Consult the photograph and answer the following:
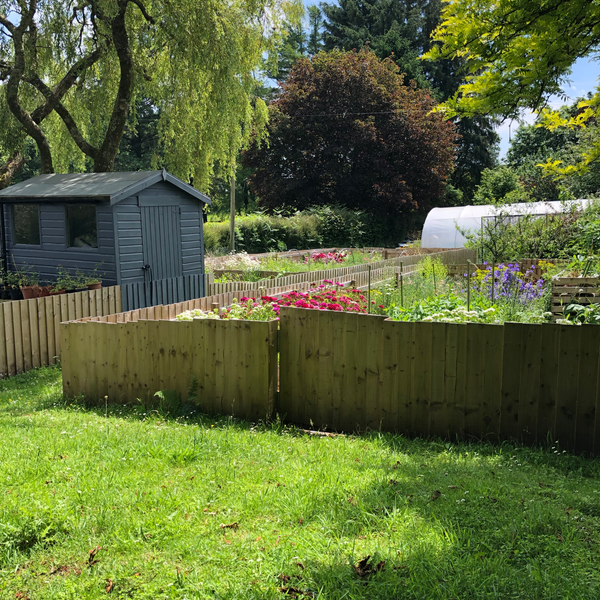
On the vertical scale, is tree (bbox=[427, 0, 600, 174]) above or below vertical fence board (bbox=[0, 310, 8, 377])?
above

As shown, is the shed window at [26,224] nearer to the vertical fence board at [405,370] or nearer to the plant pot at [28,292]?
the plant pot at [28,292]

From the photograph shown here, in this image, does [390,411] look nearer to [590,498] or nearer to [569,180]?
[590,498]

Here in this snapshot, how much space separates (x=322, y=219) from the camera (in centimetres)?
3219

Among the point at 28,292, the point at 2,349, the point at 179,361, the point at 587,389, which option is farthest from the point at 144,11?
the point at 587,389

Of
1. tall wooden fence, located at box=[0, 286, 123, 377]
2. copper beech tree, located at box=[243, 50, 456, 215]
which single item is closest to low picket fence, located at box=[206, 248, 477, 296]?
tall wooden fence, located at box=[0, 286, 123, 377]

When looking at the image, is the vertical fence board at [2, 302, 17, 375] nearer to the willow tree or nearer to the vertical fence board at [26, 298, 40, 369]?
the vertical fence board at [26, 298, 40, 369]

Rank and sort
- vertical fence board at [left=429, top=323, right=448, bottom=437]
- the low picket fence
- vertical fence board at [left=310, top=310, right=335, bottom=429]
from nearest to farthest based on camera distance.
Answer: vertical fence board at [left=429, top=323, right=448, bottom=437] → vertical fence board at [left=310, top=310, right=335, bottom=429] → the low picket fence

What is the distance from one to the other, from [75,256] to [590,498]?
11.6 metres

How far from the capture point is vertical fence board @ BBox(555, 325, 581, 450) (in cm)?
543

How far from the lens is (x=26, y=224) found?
14.1m

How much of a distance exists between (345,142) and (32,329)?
29.3m

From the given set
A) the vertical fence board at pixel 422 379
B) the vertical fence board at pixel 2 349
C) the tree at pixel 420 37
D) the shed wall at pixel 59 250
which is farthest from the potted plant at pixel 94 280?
the tree at pixel 420 37

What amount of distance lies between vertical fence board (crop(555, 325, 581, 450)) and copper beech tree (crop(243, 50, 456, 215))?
3065 centimetres

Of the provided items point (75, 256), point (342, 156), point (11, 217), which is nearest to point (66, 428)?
point (75, 256)
